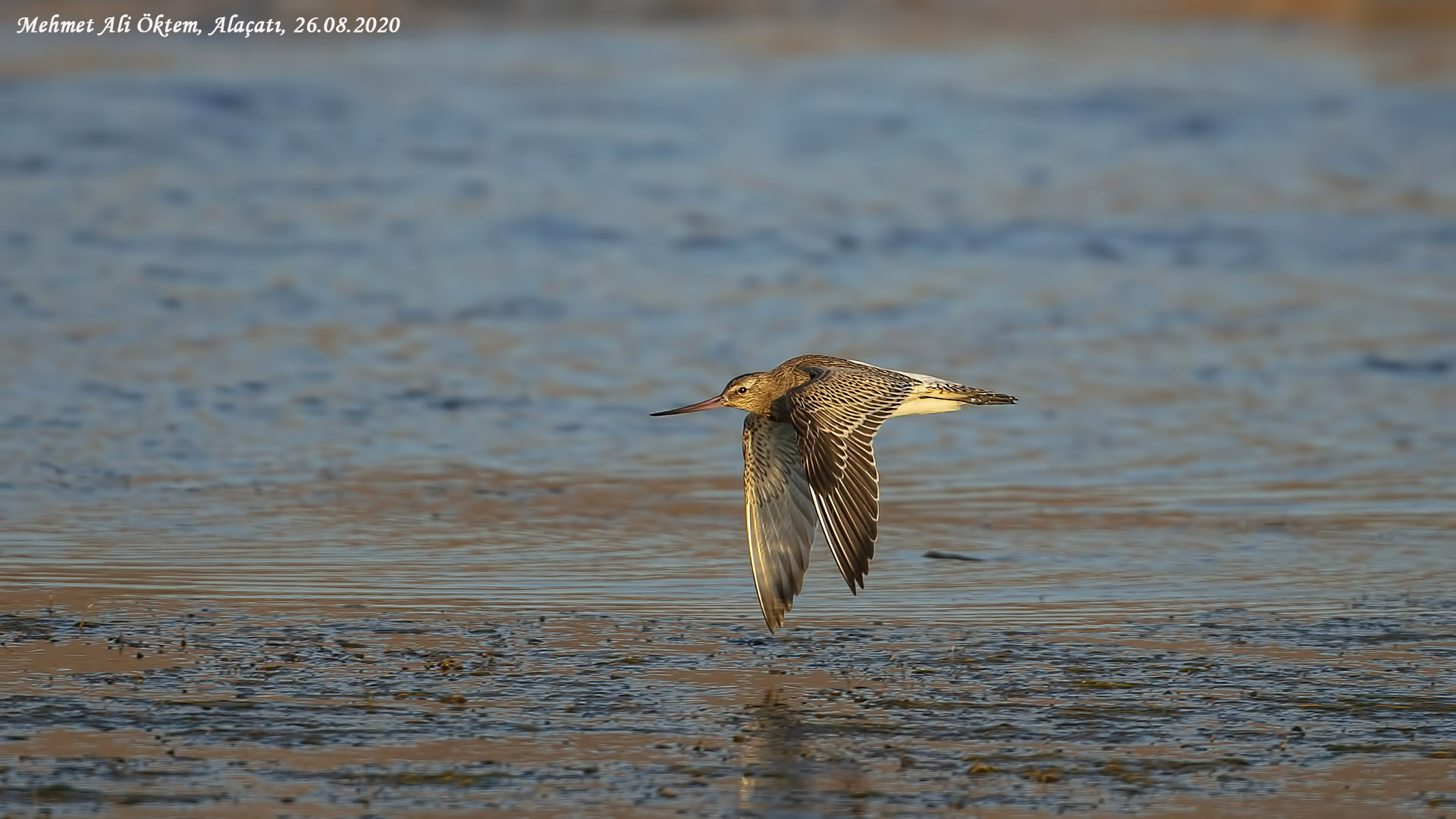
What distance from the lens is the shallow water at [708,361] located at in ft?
22.4

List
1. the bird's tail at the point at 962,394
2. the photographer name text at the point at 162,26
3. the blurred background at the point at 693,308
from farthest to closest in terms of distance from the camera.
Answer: the photographer name text at the point at 162,26 → the blurred background at the point at 693,308 → the bird's tail at the point at 962,394

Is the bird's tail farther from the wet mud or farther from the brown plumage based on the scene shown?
the wet mud

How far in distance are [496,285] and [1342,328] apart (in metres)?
5.11

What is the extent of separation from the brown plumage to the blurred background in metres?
0.27

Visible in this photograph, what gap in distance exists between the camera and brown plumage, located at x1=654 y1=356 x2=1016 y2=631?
272 inches

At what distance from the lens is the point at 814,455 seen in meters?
7.13

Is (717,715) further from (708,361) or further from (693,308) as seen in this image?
(693,308)

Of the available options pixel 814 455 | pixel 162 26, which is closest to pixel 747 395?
pixel 814 455

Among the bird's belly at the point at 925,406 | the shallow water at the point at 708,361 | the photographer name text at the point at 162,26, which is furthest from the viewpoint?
the photographer name text at the point at 162,26

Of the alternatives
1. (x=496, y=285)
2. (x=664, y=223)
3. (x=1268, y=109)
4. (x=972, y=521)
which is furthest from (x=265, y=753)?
(x=1268, y=109)

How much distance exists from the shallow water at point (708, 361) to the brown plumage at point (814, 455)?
0.23 m

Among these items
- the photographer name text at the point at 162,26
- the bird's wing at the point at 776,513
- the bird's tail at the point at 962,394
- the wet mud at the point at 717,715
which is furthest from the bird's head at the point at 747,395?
the photographer name text at the point at 162,26

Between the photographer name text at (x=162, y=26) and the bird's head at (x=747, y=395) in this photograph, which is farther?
the photographer name text at (x=162, y=26)

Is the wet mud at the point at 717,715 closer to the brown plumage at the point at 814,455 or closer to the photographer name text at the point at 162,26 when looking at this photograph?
the brown plumage at the point at 814,455
